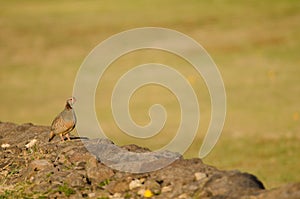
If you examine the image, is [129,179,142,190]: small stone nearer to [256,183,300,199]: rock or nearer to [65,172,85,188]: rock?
[65,172,85,188]: rock

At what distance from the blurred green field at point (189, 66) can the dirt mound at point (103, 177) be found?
254 inches

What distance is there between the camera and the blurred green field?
16.8 meters

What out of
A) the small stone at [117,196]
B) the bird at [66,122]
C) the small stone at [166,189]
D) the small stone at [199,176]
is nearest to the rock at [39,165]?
the bird at [66,122]

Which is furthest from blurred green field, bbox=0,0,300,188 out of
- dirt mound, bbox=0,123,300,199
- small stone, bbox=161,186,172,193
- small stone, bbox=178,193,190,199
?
small stone, bbox=178,193,190,199

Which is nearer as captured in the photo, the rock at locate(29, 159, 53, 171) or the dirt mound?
the dirt mound

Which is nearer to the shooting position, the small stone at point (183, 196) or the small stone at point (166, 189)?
the small stone at point (183, 196)

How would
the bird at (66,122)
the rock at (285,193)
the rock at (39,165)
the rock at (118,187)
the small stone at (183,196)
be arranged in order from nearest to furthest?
the rock at (285,193)
the small stone at (183,196)
the rock at (118,187)
the rock at (39,165)
the bird at (66,122)

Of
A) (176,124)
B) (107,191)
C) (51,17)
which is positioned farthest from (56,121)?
(51,17)

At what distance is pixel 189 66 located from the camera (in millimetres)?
27078

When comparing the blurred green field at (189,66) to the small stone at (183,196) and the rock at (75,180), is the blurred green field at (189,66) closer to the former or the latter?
the rock at (75,180)

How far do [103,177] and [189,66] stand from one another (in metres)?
21.2

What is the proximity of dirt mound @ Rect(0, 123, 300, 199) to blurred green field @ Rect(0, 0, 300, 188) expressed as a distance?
21.2 ft

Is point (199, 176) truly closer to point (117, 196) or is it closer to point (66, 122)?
point (117, 196)

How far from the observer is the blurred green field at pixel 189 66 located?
1684cm
